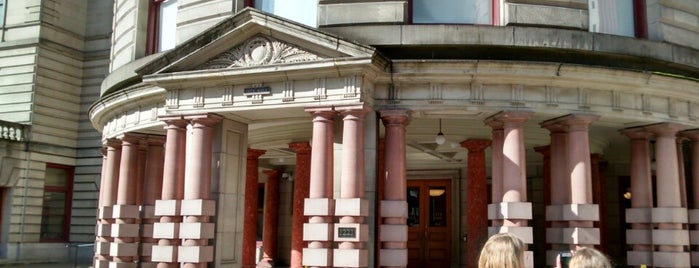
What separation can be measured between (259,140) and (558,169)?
8916 mm

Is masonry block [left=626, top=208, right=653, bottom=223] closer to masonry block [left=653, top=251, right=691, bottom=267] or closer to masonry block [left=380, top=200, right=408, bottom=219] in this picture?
masonry block [left=653, top=251, right=691, bottom=267]

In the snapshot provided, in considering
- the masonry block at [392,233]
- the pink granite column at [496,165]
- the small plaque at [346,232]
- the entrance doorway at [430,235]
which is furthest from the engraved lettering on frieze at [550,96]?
the entrance doorway at [430,235]

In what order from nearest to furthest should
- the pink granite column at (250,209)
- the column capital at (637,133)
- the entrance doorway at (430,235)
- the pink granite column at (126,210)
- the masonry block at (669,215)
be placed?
the masonry block at (669,215)
the column capital at (637,133)
the pink granite column at (126,210)
the pink granite column at (250,209)
the entrance doorway at (430,235)

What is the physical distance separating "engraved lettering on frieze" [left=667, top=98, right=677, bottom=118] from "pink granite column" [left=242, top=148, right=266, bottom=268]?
12.1m

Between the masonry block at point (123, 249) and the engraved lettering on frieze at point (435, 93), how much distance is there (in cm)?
935

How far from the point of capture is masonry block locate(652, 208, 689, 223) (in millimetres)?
16391

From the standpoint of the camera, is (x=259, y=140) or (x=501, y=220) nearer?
(x=501, y=220)

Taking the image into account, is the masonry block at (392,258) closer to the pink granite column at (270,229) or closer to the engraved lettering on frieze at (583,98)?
the engraved lettering on frieze at (583,98)

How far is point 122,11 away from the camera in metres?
22.0

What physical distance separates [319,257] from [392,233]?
1.61 meters

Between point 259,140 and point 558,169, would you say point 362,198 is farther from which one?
point 259,140

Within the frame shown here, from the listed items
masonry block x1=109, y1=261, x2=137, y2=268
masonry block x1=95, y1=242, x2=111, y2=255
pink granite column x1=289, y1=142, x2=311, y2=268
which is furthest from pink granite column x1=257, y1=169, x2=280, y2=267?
masonry block x1=109, y1=261, x2=137, y2=268

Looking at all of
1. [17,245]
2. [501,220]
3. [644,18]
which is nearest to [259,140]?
[501,220]

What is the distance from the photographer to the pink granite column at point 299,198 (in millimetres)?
19797
